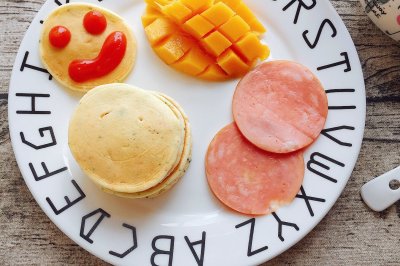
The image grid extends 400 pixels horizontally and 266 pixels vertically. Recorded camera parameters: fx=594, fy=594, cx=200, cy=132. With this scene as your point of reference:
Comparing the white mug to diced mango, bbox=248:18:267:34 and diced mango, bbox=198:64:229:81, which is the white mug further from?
diced mango, bbox=198:64:229:81

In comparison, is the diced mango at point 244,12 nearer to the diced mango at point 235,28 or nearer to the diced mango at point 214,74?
the diced mango at point 235,28

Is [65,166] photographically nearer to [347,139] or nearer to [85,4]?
[85,4]

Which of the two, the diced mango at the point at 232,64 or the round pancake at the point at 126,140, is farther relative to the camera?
the diced mango at the point at 232,64

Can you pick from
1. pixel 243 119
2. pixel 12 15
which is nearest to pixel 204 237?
pixel 243 119

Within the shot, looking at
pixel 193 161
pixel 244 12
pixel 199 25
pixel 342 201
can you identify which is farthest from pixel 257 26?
pixel 342 201

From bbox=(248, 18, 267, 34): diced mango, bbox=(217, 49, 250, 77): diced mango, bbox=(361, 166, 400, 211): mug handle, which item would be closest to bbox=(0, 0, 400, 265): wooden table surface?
bbox=(361, 166, 400, 211): mug handle

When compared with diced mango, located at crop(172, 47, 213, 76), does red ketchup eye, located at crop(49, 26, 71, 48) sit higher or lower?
higher

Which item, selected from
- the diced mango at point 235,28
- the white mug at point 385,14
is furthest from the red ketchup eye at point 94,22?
the white mug at point 385,14
